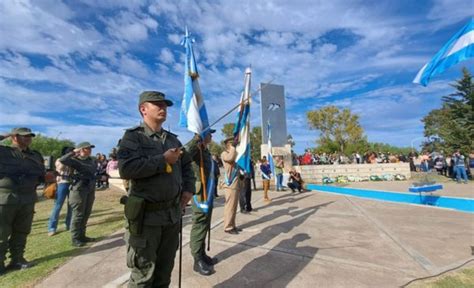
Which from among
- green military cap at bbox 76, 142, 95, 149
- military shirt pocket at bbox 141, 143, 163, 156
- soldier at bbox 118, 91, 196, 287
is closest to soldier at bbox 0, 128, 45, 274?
green military cap at bbox 76, 142, 95, 149

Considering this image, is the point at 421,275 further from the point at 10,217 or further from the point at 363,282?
the point at 10,217

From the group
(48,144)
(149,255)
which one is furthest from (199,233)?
(48,144)

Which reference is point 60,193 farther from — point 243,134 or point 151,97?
point 151,97

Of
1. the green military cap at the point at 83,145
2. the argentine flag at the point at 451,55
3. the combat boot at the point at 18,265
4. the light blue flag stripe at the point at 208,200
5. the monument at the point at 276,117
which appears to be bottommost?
the combat boot at the point at 18,265

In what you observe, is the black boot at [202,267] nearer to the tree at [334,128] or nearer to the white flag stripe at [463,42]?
the white flag stripe at [463,42]

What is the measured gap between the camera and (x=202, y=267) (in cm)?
398

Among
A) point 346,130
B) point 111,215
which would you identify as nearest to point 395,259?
point 111,215

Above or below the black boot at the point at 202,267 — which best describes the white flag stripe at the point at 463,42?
above

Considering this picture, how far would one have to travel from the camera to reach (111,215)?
8.55 m

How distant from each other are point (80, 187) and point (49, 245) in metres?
1.22

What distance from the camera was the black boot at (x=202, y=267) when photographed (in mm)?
3931

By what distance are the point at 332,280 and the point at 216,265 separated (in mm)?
1664

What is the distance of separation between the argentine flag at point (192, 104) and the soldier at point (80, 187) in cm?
289

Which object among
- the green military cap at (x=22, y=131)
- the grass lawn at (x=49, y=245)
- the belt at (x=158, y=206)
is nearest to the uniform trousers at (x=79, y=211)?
the grass lawn at (x=49, y=245)
